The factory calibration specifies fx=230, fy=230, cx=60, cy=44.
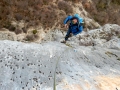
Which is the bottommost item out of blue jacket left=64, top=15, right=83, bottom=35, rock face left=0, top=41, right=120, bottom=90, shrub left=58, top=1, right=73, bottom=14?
rock face left=0, top=41, right=120, bottom=90

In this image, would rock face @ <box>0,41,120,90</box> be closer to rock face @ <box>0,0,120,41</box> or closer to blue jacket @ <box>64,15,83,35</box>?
blue jacket @ <box>64,15,83,35</box>

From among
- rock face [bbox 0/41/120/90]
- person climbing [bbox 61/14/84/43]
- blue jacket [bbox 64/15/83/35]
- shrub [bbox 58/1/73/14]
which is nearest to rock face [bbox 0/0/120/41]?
shrub [bbox 58/1/73/14]

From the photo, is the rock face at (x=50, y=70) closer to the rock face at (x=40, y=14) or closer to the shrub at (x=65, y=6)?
the rock face at (x=40, y=14)

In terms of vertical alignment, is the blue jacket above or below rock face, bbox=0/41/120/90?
above

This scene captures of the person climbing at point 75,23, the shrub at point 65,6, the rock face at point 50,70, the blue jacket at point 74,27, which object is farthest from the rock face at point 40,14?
the rock face at point 50,70

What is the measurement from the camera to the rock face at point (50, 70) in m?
7.39

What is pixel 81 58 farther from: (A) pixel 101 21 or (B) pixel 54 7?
(A) pixel 101 21

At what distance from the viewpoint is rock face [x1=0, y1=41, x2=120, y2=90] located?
291 inches

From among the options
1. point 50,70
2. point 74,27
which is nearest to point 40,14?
point 74,27

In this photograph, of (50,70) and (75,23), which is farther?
(75,23)

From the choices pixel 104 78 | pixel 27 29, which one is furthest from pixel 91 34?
pixel 104 78

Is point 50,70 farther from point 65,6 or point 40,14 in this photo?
point 65,6

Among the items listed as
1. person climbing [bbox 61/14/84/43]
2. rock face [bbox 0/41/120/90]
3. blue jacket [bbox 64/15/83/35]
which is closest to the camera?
rock face [bbox 0/41/120/90]

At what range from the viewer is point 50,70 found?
8.11 meters
